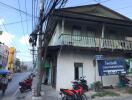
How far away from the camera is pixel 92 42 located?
67.5ft

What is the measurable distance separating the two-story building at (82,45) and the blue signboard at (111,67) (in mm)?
1925

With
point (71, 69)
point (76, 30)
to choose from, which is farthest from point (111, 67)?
point (76, 30)

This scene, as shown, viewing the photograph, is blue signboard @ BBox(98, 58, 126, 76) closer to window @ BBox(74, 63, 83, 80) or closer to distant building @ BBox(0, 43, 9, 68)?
window @ BBox(74, 63, 83, 80)

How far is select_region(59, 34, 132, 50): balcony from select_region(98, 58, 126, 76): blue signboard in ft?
7.35

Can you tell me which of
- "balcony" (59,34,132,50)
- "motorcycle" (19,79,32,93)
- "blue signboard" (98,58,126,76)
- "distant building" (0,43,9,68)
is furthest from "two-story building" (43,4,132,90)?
"distant building" (0,43,9,68)

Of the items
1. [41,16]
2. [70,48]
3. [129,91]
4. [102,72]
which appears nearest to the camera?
[41,16]

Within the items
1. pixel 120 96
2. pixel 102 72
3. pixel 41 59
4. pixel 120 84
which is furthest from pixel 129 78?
pixel 41 59

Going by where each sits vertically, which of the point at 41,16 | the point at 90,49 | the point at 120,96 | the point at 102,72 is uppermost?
the point at 41,16

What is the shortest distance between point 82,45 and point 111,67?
3.22m

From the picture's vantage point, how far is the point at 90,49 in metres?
20.4

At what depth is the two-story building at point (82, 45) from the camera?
64.6 ft

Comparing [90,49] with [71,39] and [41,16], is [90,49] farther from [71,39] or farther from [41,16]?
[41,16]

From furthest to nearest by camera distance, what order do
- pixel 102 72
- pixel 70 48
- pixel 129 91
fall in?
pixel 70 48, pixel 102 72, pixel 129 91

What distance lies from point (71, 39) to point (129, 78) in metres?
6.34
